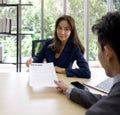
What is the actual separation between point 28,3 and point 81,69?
255 centimetres

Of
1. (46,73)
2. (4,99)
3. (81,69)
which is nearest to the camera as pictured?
(4,99)

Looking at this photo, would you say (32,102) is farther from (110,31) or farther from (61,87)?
(110,31)

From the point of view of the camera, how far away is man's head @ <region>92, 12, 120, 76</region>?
0.81 metres

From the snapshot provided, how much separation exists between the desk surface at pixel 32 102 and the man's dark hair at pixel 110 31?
47 cm

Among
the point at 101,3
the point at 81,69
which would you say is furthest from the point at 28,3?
the point at 81,69

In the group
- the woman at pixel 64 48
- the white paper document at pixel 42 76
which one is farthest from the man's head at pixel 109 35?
the woman at pixel 64 48

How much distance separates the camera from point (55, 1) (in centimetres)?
431

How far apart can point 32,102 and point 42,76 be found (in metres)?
0.41

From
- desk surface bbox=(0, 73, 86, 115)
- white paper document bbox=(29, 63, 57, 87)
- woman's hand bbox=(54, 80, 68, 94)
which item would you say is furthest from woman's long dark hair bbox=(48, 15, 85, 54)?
woman's hand bbox=(54, 80, 68, 94)

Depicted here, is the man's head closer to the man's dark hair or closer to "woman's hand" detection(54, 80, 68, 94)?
the man's dark hair

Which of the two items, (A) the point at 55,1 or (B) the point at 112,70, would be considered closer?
(B) the point at 112,70

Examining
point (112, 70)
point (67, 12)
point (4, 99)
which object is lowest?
point (4, 99)

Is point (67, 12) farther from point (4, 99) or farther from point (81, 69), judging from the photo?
point (4, 99)

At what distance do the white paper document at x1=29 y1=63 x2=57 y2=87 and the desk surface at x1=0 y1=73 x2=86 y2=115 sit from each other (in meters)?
0.06
